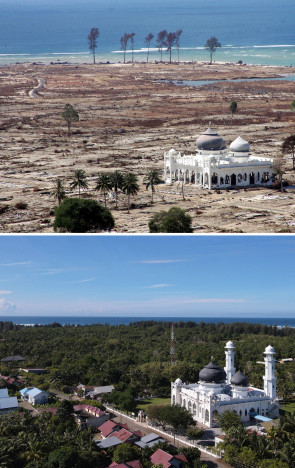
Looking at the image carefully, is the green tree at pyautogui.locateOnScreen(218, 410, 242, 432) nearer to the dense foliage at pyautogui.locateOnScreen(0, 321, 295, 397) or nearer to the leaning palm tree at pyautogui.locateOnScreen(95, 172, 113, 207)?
the dense foliage at pyautogui.locateOnScreen(0, 321, 295, 397)

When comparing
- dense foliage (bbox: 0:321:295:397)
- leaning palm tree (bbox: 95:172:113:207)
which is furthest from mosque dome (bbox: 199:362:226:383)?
leaning palm tree (bbox: 95:172:113:207)

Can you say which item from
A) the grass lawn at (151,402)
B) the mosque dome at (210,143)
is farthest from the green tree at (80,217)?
the mosque dome at (210,143)

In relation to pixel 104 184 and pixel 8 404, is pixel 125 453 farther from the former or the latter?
pixel 104 184

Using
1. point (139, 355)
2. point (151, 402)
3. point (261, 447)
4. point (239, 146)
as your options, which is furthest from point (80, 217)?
point (239, 146)

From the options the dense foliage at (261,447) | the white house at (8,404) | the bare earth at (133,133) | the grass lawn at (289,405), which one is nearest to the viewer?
the dense foliage at (261,447)

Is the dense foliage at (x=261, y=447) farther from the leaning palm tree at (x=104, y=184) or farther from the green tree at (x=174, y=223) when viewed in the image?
the leaning palm tree at (x=104, y=184)

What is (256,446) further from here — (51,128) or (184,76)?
(184,76)

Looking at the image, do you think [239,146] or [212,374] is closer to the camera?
[212,374]
